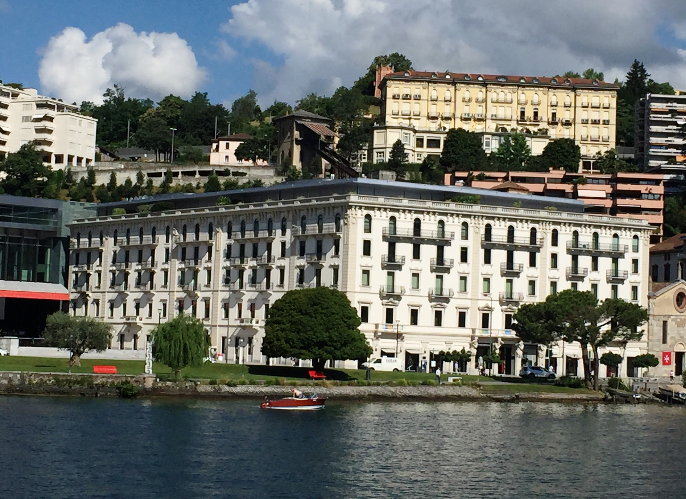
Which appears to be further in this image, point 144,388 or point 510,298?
point 510,298

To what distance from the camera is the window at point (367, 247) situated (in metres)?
118

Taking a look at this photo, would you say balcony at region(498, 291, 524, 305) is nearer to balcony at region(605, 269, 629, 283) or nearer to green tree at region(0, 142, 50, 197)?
balcony at region(605, 269, 629, 283)

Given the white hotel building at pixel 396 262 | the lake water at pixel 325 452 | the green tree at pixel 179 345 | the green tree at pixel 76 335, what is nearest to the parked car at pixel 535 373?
the white hotel building at pixel 396 262

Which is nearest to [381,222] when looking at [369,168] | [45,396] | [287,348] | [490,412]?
[287,348]

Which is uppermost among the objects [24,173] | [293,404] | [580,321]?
[24,173]

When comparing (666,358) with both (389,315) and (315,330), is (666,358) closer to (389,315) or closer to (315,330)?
(389,315)

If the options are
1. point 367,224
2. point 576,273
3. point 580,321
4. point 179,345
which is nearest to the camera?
point 179,345

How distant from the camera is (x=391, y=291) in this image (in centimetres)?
11812

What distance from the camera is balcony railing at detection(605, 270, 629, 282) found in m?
127

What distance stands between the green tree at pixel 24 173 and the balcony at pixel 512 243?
84.7m

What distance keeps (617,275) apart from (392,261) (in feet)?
77.2

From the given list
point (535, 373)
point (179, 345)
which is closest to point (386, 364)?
point (535, 373)

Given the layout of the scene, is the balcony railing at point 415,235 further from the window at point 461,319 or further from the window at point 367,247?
the window at point 461,319

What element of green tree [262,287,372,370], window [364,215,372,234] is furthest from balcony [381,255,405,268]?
green tree [262,287,372,370]
